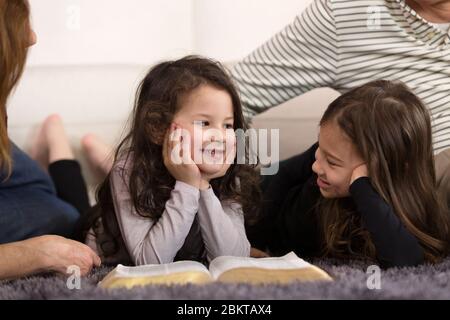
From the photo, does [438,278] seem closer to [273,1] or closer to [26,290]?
[26,290]

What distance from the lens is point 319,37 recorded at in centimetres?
127

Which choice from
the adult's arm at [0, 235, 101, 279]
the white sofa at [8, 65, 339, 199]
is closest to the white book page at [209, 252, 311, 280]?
the adult's arm at [0, 235, 101, 279]

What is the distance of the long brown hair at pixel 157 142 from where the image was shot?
3.48 ft

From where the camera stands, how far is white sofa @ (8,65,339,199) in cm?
151

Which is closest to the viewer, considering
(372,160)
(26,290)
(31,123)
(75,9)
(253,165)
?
(26,290)

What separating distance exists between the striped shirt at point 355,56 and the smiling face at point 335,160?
24 cm

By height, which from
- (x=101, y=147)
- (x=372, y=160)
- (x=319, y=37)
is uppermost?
(x=319, y=37)

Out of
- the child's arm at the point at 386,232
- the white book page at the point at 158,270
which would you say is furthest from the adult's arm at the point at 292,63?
the white book page at the point at 158,270

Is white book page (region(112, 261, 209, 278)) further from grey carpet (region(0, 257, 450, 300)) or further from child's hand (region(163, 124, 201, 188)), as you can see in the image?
child's hand (region(163, 124, 201, 188))

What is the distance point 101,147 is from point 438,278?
900mm

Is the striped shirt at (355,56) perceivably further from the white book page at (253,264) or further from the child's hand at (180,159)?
the white book page at (253,264)

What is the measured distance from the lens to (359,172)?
101 cm
